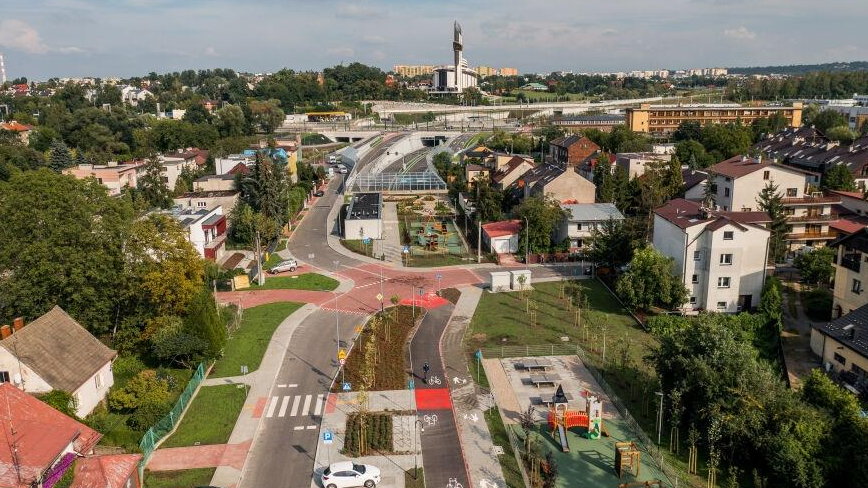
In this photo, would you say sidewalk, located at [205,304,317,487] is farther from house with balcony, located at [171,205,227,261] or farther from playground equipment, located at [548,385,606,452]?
house with balcony, located at [171,205,227,261]

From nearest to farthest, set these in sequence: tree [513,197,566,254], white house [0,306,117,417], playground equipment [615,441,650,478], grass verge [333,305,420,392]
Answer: playground equipment [615,441,650,478]
white house [0,306,117,417]
grass verge [333,305,420,392]
tree [513,197,566,254]

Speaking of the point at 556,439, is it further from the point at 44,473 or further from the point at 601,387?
the point at 44,473

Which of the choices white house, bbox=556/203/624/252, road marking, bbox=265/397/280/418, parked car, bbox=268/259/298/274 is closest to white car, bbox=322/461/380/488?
road marking, bbox=265/397/280/418

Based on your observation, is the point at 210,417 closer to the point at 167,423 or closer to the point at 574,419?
the point at 167,423

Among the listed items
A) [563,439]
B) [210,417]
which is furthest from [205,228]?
[563,439]

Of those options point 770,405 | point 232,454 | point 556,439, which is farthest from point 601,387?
point 232,454

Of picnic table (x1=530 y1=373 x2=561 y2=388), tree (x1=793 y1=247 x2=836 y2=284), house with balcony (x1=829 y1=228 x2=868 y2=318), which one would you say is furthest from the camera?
tree (x1=793 y1=247 x2=836 y2=284)

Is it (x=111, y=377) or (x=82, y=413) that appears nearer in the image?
(x=82, y=413)
